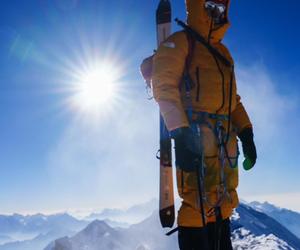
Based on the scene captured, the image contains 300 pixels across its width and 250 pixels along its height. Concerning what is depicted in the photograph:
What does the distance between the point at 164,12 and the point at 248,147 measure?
10.2 ft

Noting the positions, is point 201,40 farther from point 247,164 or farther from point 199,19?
point 247,164

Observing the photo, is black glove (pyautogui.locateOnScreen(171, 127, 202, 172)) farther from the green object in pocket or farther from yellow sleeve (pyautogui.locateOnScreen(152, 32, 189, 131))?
the green object in pocket

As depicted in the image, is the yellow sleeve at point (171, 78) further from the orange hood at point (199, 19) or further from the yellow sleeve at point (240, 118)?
the yellow sleeve at point (240, 118)

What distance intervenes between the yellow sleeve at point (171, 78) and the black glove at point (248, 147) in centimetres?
175

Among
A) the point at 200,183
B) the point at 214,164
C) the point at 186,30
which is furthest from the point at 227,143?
the point at 186,30

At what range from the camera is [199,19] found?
18.8ft

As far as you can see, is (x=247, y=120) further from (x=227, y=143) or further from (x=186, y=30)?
(x=186, y=30)

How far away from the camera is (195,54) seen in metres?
5.60

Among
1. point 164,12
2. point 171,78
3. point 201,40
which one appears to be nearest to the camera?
point 171,78

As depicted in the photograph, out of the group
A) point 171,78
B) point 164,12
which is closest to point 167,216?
point 171,78

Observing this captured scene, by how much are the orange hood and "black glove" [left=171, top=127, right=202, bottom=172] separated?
177 cm

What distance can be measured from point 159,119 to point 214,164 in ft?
4.52

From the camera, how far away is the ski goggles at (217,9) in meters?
5.79

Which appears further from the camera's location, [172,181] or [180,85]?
[172,181]
